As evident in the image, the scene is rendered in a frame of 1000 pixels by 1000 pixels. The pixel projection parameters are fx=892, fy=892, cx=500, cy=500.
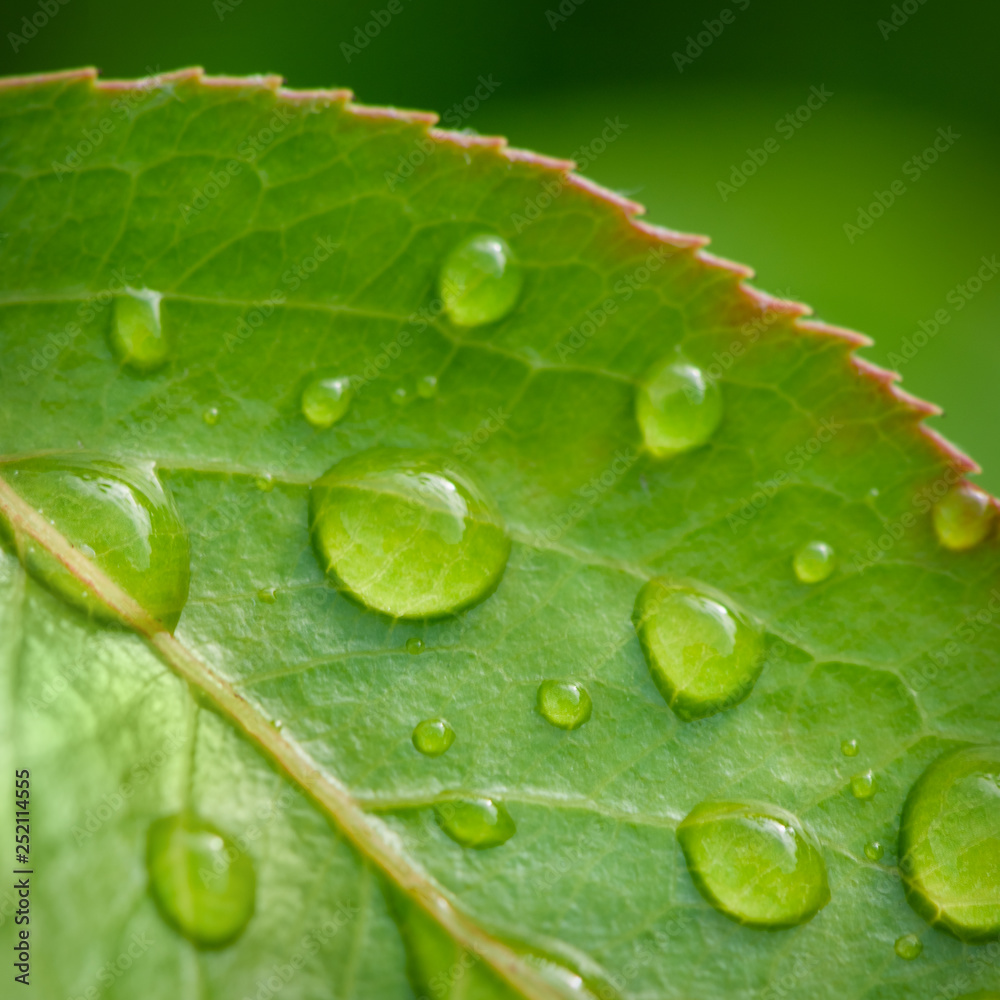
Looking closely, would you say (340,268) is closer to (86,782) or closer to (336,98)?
(336,98)

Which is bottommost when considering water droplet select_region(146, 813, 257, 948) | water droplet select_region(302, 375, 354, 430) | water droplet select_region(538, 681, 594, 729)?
water droplet select_region(146, 813, 257, 948)

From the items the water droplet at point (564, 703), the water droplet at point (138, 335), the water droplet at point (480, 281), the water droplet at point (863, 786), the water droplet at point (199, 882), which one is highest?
the water droplet at point (480, 281)

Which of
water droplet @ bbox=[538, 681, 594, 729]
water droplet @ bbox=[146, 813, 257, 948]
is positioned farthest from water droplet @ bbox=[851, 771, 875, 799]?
water droplet @ bbox=[146, 813, 257, 948]

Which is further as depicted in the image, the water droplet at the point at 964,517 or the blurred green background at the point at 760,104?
the blurred green background at the point at 760,104

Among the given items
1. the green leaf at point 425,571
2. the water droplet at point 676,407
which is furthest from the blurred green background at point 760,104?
the water droplet at point 676,407

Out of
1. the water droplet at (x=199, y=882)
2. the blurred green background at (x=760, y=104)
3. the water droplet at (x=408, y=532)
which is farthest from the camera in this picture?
the blurred green background at (x=760, y=104)

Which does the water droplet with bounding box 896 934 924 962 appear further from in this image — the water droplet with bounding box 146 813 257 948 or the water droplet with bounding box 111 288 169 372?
the water droplet with bounding box 111 288 169 372

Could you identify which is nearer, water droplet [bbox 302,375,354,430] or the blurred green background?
water droplet [bbox 302,375,354,430]

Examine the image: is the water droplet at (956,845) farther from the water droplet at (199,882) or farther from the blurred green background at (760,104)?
→ the blurred green background at (760,104)
